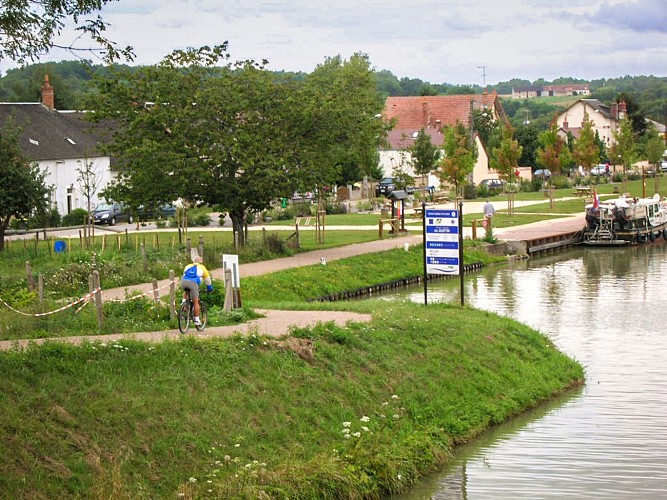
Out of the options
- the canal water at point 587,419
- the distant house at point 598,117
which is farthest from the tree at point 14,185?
the distant house at point 598,117

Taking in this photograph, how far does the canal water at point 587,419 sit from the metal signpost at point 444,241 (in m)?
3.40

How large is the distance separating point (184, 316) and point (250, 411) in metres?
4.65

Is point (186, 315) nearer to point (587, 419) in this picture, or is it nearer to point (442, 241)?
point (587, 419)

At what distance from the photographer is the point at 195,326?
22.0 m

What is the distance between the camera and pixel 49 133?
69.4 meters

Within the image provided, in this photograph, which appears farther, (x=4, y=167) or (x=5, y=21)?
(x=4, y=167)

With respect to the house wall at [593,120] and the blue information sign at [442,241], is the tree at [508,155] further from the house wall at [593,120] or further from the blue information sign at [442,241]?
the house wall at [593,120]

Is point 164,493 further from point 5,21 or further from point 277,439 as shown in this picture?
point 5,21

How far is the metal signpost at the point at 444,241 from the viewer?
94.5 feet

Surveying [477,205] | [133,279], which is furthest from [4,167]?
[477,205]

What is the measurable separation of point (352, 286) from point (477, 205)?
37259 mm

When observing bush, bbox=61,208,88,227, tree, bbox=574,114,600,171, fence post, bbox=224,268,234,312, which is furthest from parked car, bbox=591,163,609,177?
fence post, bbox=224,268,234,312

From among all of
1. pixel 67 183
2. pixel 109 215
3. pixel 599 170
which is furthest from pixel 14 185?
pixel 599 170

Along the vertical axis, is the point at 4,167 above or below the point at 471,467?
above
